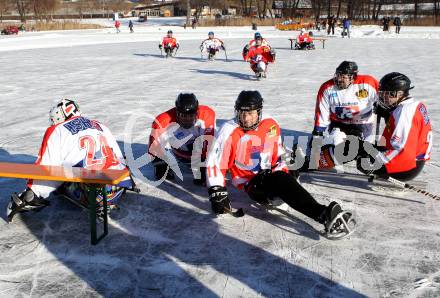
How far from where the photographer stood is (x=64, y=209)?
4.18 metres

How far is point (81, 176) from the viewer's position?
341 cm

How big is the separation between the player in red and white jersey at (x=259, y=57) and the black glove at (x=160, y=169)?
7.91 metres

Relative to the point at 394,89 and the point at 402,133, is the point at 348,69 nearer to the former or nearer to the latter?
the point at 394,89

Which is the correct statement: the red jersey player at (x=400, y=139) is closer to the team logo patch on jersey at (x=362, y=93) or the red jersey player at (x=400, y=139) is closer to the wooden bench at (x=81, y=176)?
the team logo patch on jersey at (x=362, y=93)

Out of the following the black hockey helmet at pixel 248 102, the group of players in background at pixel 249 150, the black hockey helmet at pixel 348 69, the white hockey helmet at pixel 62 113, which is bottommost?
the group of players in background at pixel 249 150

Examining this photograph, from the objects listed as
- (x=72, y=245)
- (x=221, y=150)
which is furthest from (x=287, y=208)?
(x=72, y=245)

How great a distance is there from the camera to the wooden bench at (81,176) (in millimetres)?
3350

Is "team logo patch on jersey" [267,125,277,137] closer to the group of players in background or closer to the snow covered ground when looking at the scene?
the group of players in background

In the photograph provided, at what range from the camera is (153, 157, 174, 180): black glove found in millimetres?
4980

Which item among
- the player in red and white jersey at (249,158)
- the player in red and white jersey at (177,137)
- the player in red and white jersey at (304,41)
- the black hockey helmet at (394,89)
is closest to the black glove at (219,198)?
the player in red and white jersey at (249,158)

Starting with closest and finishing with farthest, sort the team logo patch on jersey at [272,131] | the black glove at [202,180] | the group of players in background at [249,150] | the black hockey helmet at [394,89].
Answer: the group of players in background at [249,150] < the team logo patch on jersey at [272,131] < the black hockey helmet at [394,89] < the black glove at [202,180]

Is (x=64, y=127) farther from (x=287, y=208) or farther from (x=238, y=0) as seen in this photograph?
(x=238, y=0)

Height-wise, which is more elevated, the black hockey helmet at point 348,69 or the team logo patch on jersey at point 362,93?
the black hockey helmet at point 348,69

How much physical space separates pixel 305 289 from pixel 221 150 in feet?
4.80
